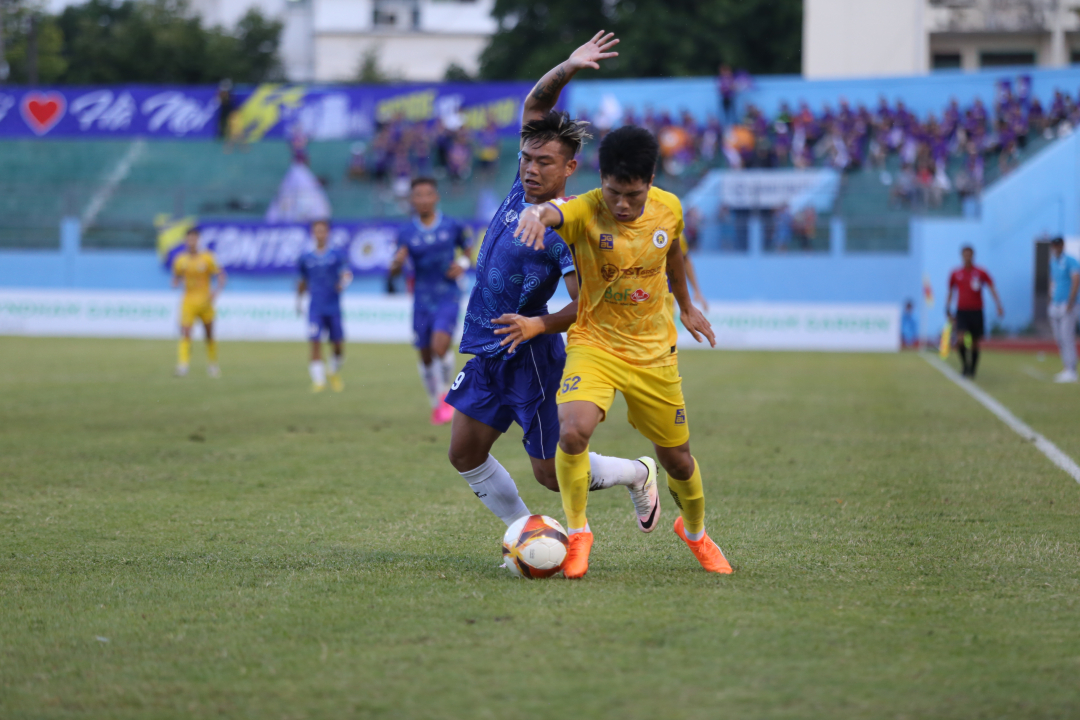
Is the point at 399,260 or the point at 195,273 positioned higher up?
the point at 399,260

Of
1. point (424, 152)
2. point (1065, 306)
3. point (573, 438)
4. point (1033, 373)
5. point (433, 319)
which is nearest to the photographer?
point (573, 438)

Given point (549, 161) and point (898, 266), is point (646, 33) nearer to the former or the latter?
point (898, 266)

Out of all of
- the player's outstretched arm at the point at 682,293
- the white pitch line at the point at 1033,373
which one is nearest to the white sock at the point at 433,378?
the player's outstretched arm at the point at 682,293

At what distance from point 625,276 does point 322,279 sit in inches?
450

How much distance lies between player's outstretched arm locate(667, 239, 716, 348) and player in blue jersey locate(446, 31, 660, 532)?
45 centimetres

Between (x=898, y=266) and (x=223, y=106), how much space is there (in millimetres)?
21980

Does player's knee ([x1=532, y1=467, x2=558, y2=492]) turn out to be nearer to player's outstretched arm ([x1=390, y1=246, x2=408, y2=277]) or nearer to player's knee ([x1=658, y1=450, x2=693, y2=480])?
player's knee ([x1=658, y1=450, x2=693, y2=480])

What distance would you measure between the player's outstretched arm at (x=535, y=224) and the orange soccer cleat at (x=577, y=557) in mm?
1395

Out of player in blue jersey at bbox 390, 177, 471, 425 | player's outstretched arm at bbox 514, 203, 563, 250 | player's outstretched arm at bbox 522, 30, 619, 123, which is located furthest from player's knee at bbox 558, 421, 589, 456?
player in blue jersey at bbox 390, 177, 471, 425

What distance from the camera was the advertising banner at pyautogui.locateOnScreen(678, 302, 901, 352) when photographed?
2597cm

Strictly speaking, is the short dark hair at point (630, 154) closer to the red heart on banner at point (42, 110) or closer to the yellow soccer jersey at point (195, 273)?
the yellow soccer jersey at point (195, 273)

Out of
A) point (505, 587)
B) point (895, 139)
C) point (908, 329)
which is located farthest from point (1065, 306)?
point (895, 139)

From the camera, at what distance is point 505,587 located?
4.71 metres

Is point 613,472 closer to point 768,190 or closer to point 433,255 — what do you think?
point 433,255
